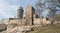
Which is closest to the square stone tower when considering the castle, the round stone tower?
the castle

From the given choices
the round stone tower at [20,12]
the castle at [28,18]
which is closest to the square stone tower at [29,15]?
the castle at [28,18]

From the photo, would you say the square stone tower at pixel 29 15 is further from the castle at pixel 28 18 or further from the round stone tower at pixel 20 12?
the round stone tower at pixel 20 12

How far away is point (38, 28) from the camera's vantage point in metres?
23.7

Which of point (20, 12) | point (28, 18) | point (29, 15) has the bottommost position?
point (28, 18)

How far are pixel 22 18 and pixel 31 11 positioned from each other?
156cm

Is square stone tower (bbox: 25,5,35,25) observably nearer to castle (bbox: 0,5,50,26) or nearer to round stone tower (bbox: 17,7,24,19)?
castle (bbox: 0,5,50,26)

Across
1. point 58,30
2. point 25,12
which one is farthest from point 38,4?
point 58,30

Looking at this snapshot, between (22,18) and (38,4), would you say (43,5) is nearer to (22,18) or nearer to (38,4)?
(38,4)

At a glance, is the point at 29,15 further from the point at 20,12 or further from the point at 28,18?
the point at 20,12

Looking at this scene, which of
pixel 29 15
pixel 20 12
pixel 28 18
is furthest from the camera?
pixel 28 18

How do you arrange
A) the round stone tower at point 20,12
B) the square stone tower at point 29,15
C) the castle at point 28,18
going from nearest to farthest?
1. the round stone tower at point 20,12
2. the castle at point 28,18
3. the square stone tower at point 29,15

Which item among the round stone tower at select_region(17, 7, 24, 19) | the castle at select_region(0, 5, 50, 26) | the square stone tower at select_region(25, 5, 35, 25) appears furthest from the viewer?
the square stone tower at select_region(25, 5, 35, 25)

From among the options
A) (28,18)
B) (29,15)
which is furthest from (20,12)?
(28,18)

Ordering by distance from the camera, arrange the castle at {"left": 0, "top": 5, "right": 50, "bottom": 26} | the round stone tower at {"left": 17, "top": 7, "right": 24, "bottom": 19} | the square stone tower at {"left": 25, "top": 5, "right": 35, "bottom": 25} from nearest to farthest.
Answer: the round stone tower at {"left": 17, "top": 7, "right": 24, "bottom": 19} → the castle at {"left": 0, "top": 5, "right": 50, "bottom": 26} → the square stone tower at {"left": 25, "top": 5, "right": 35, "bottom": 25}
